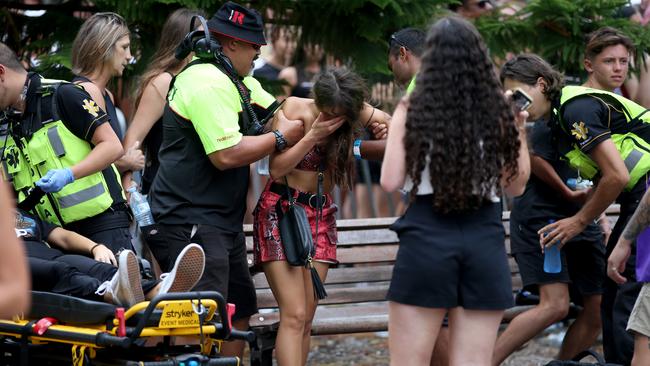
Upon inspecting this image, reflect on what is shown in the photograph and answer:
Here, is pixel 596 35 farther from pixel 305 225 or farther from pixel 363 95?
pixel 305 225

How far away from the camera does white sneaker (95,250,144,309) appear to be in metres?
4.94

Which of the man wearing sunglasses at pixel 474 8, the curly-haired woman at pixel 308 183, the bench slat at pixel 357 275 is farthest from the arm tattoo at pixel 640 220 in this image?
the man wearing sunglasses at pixel 474 8

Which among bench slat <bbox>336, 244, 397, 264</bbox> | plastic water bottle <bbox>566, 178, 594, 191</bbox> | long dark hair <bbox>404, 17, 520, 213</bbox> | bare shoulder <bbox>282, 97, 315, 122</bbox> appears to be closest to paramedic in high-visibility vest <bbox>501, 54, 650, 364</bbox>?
plastic water bottle <bbox>566, 178, 594, 191</bbox>

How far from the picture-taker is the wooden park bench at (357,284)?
6836 mm

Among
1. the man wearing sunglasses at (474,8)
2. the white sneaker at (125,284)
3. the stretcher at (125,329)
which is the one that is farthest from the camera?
the man wearing sunglasses at (474,8)

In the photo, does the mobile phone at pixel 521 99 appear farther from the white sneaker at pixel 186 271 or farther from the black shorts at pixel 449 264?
the white sneaker at pixel 186 271

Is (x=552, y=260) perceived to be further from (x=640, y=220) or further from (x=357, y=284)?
(x=357, y=284)

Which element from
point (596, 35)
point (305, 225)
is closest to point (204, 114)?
point (305, 225)

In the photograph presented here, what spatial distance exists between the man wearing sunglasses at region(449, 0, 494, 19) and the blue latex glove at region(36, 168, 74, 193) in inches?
149

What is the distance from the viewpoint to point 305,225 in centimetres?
579

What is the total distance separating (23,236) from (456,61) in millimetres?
2264

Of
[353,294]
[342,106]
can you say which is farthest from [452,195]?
[353,294]

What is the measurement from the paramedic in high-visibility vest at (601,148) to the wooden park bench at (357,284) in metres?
1.00

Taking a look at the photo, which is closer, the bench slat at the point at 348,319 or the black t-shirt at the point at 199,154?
the black t-shirt at the point at 199,154
